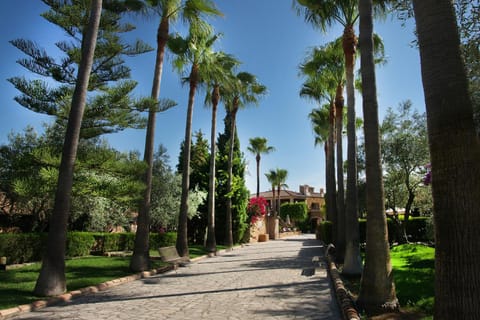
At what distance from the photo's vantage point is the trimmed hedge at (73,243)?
13.0 m

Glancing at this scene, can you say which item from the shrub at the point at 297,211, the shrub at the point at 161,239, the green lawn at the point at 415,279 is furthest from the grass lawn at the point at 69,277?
the shrub at the point at 297,211

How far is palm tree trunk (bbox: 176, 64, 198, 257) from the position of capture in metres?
17.7

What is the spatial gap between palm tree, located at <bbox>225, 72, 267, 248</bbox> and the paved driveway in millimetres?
14717

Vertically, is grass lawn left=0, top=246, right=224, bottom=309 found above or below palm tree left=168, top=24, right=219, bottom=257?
below

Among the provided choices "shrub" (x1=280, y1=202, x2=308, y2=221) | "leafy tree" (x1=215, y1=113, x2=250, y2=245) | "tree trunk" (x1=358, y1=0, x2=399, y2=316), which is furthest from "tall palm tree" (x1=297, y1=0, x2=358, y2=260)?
"shrub" (x1=280, y1=202, x2=308, y2=221)

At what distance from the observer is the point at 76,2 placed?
1264cm

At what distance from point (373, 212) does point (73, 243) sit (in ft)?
44.1

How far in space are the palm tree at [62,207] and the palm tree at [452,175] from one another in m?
7.69

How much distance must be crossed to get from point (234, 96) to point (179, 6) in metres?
13.9

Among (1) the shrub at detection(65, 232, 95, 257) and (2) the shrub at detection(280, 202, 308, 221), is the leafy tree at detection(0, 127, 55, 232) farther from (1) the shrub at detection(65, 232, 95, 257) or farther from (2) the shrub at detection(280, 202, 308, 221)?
(2) the shrub at detection(280, 202, 308, 221)

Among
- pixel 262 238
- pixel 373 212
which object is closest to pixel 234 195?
pixel 262 238

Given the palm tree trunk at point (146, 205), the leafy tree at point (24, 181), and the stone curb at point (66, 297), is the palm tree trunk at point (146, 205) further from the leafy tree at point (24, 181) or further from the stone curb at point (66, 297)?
the leafy tree at point (24, 181)

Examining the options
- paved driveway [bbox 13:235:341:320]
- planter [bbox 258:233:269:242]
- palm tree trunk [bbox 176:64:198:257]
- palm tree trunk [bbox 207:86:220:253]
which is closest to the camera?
paved driveway [bbox 13:235:341:320]

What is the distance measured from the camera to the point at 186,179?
59.2ft
